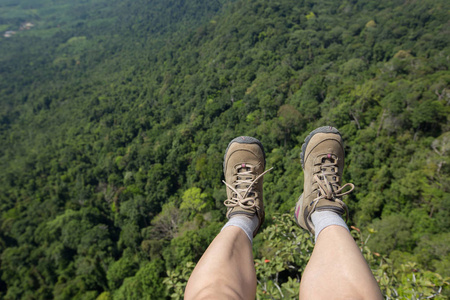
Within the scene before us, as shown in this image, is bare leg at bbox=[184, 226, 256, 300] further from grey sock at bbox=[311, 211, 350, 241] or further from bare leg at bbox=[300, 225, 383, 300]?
grey sock at bbox=[311, 211, 350, 241]

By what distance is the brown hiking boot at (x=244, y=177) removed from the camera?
133 inches

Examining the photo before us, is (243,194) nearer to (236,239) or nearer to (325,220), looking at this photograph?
(236,239)

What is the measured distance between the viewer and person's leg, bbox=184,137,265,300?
1.97 metres


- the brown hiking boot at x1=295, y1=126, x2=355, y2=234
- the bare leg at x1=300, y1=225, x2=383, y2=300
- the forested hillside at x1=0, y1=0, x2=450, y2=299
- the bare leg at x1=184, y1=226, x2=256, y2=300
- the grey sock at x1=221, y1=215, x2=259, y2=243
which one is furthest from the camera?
the forested hillside at x1=0, y1=0, x2=450, y2=299

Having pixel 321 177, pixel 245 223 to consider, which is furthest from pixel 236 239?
pixel 321 177

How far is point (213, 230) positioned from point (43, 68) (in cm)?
13138

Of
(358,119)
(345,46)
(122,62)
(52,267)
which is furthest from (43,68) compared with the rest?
(358,119)

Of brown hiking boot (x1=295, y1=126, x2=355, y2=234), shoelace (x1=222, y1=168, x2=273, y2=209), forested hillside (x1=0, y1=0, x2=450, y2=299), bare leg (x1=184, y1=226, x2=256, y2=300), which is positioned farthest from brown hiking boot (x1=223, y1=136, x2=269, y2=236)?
forested hillside (x1=0, y1=0, x2=450, y2=299)

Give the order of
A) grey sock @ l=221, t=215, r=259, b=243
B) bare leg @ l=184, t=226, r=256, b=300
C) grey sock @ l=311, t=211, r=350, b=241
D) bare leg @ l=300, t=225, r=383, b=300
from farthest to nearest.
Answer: grey sock @ l=221, t=215, r=259, b=243
grey sock @ l=311, t=211, r=350, b=241
bare leg @ l=184, t=226, r=256, b=300
bare leg @ l=300, t=225, r=383, b=300

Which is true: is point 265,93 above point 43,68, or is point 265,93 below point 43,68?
above

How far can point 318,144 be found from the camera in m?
3.80

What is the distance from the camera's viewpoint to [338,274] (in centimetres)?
186

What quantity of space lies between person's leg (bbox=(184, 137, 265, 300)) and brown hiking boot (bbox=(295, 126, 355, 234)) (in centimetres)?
68

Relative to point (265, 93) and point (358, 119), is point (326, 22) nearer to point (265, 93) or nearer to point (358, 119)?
point (265, 93)
